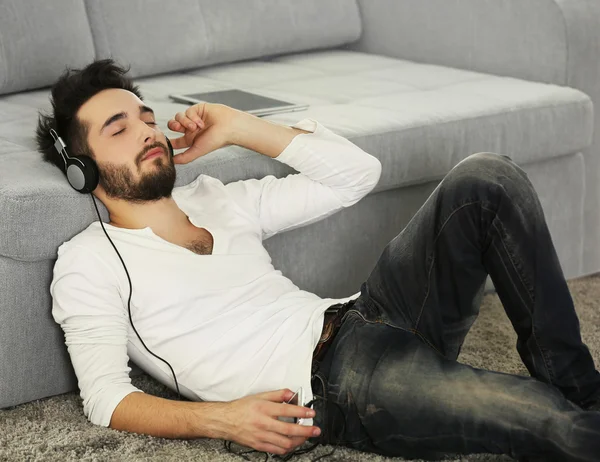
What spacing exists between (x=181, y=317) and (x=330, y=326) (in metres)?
0.25

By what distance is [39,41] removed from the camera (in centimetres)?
232

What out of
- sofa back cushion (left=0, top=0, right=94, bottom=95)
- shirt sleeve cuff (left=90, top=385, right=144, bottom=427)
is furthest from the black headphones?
sofa back cushion (left=0, top=0, right=94, bottom=95)

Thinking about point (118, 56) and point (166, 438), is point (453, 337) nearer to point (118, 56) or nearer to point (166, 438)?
point (166, 438)

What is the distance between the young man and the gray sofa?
11cm

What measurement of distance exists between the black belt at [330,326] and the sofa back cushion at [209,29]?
1121 mm

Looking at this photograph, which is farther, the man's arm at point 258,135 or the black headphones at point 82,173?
the man's arm at point 258,135

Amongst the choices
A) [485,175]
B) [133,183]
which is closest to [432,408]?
[485,175]

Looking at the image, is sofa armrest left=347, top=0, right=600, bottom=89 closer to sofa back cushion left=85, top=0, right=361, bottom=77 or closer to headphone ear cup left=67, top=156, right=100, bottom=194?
sofa back cushion left=85, top=0, right=361, bottom=77

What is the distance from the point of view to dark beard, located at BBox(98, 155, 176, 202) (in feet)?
5.38

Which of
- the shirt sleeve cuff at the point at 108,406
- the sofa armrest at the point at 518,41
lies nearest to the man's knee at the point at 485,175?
the shirt sleeve cuff at the point at 108,406

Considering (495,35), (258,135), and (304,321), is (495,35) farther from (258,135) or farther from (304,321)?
(304,321)

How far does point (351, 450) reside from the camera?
1.56m

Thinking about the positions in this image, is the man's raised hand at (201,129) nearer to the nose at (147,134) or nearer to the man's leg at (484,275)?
the nose at (147,134)

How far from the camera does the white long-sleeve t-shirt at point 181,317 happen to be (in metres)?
1.53
